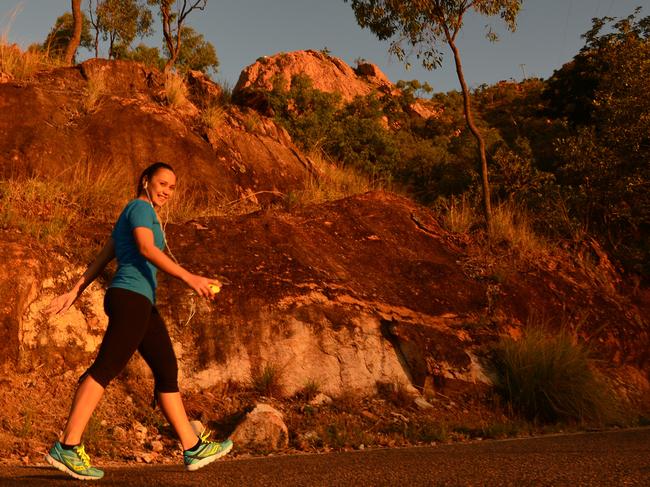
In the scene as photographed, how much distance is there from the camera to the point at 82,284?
402 centimetres

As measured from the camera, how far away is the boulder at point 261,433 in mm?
6066

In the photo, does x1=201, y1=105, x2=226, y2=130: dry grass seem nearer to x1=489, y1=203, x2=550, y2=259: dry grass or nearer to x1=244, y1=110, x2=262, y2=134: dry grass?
x1=244, y1=110, x2=262, y2=134: dry grass

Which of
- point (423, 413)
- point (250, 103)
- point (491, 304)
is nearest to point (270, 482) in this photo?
point (423, 413)

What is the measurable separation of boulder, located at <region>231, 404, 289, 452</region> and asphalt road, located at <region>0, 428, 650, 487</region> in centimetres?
133

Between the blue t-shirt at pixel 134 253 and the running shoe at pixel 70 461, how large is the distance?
36.2 inches

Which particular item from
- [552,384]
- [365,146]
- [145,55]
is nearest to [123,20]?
[145,55]

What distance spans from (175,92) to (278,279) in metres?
6.63

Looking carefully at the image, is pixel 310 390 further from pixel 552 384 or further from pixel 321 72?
pixel 321 72

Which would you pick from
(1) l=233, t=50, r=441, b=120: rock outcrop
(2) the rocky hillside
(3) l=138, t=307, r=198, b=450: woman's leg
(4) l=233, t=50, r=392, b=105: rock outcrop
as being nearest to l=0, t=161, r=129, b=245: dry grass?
(2) the rocky hillside

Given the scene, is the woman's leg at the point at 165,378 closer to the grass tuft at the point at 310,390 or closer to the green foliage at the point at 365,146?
the grass tuft at the point at 310,390

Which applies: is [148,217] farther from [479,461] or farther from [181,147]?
[181,147]

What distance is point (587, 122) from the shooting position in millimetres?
22219

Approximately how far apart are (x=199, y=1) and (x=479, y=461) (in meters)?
21.8

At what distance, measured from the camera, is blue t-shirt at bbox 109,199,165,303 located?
144 inches
